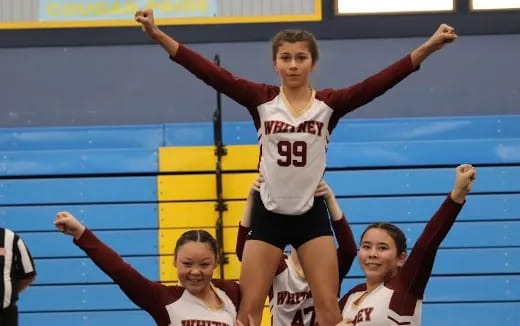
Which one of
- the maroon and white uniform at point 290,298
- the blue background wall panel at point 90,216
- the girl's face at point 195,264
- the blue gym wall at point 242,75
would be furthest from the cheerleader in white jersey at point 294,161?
the blue gym wall at point 242,75

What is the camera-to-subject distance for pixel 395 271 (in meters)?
4.15

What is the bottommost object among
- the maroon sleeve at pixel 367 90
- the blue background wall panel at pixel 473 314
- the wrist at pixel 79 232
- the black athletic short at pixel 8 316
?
the blue background wall panel at pixel 473 314

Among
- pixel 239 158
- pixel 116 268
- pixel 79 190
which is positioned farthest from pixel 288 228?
pixel 79 190

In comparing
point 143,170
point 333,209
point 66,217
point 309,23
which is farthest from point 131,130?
point 66,217

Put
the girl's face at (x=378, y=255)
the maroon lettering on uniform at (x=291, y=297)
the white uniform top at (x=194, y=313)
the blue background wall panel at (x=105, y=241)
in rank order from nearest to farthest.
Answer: the white uniform top at (x=194, y=313)
the girl's face at (x=378, y=255)
the maroon lettering on uniform at (x=291, y=297)
the blue background wall panel at (x=105, y=241)

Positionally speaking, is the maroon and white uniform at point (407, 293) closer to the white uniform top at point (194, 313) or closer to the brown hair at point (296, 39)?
the white uniform top at point (194, 313)

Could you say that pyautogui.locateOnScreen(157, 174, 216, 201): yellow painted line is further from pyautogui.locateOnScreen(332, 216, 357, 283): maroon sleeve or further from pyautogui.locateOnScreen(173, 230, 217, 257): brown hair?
pyautogui.locateOnScreen(173, 230, 217, 257): brown hair

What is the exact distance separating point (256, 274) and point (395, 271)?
555 millimetres

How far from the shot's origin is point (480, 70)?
8328 millimetres

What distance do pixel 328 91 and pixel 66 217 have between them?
130cm

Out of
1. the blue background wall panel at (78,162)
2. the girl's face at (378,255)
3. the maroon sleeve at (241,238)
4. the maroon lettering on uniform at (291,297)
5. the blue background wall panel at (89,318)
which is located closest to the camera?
the girl's face at (378,255)

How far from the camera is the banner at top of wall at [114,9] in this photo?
8.36m

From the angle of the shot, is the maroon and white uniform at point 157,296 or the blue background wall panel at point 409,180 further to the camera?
the blue background wall panel at point 409,180

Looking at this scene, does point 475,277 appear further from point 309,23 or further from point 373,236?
point 373,236
